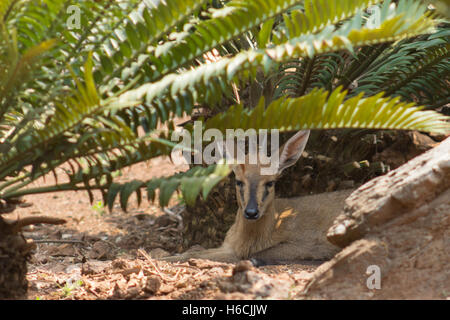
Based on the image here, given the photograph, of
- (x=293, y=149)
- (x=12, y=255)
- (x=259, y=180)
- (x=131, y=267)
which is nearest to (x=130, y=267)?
(x=131, y=267)

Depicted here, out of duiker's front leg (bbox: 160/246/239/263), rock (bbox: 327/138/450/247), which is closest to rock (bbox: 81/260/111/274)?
duiker's front leg (bbox: 160/246/239/263)

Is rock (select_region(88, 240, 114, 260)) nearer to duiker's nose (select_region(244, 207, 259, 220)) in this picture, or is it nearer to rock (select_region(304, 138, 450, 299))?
duiker's nose (select_region(244, 207, 259, 220))

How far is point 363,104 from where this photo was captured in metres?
3.48

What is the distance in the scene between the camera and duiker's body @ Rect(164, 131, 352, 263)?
17.6 ft

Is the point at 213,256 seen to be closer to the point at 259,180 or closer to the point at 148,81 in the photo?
the point at 259,180

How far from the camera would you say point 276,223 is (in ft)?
19.3

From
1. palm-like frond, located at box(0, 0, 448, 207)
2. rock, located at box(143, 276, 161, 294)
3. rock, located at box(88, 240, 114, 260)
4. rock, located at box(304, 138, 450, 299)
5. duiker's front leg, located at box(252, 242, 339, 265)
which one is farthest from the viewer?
rock, located at box(88, 240, 114, 260)

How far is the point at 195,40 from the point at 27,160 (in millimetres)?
1396

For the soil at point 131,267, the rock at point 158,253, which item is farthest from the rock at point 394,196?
the rock at point 158,253

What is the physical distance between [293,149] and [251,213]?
0.77 metres

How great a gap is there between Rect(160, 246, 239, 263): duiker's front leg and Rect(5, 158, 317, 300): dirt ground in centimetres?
39
